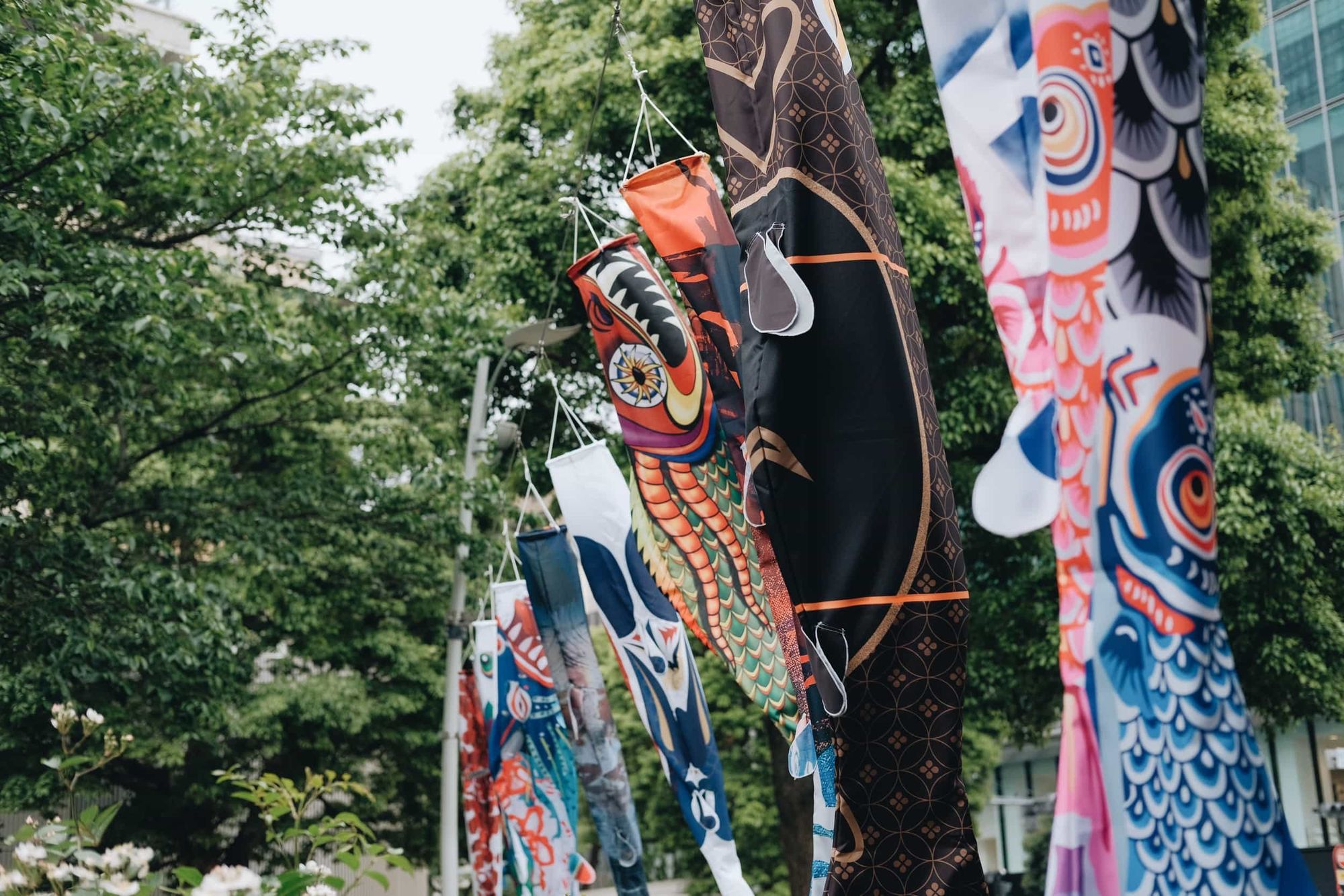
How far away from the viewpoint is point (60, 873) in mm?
2717

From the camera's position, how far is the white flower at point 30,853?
107 inches

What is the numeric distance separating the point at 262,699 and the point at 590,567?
9.51 m

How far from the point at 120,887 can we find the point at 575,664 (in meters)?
6.59

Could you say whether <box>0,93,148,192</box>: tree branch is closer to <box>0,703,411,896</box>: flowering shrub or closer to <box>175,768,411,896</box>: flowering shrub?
<box>175,768,411,896</box>: flowering shrub

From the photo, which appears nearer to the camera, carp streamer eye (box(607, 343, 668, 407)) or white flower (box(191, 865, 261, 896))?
white flower (box(191, 865, 261, 896))

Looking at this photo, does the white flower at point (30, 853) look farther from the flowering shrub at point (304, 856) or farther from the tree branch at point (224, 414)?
the tree branch at point (224, 414)

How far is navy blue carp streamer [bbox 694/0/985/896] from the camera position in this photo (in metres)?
3.09

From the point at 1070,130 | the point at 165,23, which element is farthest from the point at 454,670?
the point at 165,23

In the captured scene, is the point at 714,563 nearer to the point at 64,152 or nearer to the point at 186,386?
the point at 64,152

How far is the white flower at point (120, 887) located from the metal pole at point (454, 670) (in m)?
9.88

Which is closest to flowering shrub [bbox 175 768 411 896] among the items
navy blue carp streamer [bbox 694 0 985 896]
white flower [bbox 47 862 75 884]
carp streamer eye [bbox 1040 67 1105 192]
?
white flower [bbox 47 862 75 884]

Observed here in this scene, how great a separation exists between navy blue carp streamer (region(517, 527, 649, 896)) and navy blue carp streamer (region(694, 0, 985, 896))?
5.71m

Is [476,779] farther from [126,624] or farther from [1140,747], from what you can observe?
[1140,747]

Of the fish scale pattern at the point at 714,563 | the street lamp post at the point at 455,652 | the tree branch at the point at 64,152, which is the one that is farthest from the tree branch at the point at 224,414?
the fish scale pattern at the point at 714,563
